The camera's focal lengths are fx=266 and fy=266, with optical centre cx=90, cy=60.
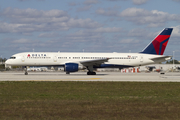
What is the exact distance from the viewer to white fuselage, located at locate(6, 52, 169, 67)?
46750 mm

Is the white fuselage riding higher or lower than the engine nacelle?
higher

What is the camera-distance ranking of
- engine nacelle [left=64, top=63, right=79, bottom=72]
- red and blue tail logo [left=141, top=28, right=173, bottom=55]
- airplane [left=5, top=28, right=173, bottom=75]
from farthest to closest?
red and blue tail logo [left=141, top=28, right=173, bottom=55] < airplane [left=5, top=28, right=173, bottom=75] < engine nacelle [left=64, top=63, right=79, bottom=72]

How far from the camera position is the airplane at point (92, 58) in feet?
153

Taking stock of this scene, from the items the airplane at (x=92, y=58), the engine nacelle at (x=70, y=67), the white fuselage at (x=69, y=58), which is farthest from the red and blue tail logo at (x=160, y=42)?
the engine nacelle at (x=70, y=67)

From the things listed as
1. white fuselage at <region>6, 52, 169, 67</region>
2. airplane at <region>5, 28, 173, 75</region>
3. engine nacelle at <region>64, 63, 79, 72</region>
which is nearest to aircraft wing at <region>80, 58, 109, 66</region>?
airplane at <region>5, 28, 173, 75</region>

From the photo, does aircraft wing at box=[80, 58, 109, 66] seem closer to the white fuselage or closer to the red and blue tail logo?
the white fuselage

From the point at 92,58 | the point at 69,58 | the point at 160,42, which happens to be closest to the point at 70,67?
the point at 69,58

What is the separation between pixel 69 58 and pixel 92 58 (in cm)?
437

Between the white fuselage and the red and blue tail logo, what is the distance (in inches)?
49.2

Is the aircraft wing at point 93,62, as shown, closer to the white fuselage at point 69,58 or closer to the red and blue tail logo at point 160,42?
the white fuselage at point 69,58

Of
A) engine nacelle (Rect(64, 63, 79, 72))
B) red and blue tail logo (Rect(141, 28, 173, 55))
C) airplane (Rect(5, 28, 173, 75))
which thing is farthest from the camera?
red and blue tail logo (Rect(141, 28, 173, 55))
